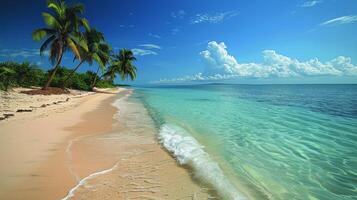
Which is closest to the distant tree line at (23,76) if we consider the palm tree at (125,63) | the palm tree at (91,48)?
the palm tree at (91,48)

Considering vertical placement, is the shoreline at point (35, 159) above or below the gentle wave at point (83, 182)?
above

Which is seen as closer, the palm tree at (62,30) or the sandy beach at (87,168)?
the sandy beach at (87,168)

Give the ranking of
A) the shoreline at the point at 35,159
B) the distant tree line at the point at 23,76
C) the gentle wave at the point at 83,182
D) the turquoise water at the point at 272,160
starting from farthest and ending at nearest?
1. the distant tree line at the point at 23,76
2. the turquoise water at the point at 272,160
3. the shoreline at the point at 35,159
4. the gentle wave at the point at 83,182

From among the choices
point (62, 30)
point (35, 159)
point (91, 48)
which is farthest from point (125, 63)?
point (35, 159)

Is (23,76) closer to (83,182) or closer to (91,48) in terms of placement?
(91,48)

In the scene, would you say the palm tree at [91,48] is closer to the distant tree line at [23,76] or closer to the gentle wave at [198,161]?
the distant tree line at [23,76]

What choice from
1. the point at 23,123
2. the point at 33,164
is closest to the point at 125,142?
the point at 33,164

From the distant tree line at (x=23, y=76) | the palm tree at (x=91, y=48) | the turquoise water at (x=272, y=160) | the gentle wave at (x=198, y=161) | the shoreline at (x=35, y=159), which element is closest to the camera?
the shoreline at (x=35, y=159)

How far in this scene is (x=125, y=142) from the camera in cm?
643

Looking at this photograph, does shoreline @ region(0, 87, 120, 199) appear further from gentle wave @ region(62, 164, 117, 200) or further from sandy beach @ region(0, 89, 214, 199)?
gentle wave @ region(62, 164, 117, 200)

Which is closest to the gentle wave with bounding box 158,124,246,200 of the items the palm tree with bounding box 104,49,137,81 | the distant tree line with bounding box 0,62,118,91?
the distant tree line with bounding box 0,62,118,91

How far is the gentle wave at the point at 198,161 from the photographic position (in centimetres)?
369

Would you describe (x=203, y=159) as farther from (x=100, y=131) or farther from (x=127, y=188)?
(x=100, y=131)

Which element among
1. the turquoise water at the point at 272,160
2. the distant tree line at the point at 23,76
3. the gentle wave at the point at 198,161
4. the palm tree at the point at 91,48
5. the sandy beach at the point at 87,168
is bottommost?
the turquoise water at the point at 272,160
